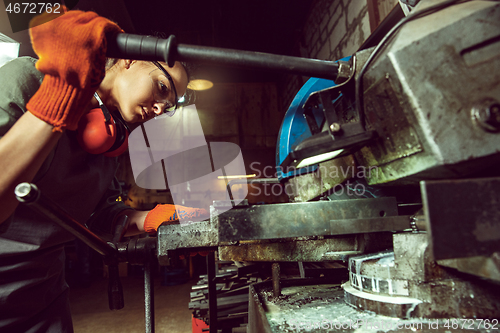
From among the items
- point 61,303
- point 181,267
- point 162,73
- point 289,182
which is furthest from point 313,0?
point 181,267

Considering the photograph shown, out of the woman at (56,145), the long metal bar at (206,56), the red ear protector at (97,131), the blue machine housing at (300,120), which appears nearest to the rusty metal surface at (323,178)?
the blue machine housing at (300,120)

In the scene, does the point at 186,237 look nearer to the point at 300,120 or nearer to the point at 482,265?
the point at 300,120

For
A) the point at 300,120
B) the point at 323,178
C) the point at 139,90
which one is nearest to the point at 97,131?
the point at 139,90

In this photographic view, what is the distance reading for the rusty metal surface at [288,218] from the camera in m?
0.81

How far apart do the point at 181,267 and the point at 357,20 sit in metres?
5.73

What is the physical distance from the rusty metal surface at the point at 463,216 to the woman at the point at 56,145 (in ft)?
2.92

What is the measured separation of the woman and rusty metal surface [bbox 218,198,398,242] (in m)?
0.53

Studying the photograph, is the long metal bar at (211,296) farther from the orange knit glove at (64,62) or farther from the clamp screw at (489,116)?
the clamp screw at (489,116)

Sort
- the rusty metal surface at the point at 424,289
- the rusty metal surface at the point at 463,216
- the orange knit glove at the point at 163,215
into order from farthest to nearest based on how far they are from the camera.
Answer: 1. the orange knit glove at the point at 163,215
2. the rusty metal surface at the point at 424,289
3. the rusty metal surface at the point at 463,216

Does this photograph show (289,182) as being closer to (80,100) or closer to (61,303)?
(80,100)

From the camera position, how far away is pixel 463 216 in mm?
477

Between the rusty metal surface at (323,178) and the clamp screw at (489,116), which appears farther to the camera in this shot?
the rusty metal surface at (323,178)

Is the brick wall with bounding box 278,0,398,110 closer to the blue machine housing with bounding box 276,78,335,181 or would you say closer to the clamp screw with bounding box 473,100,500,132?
the blue machine housing with bounding box 276,78,335,181

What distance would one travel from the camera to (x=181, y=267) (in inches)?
227
